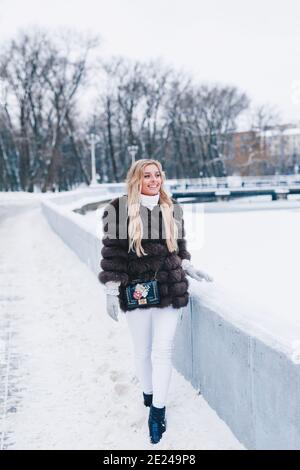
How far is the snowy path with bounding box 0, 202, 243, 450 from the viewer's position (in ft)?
13.6

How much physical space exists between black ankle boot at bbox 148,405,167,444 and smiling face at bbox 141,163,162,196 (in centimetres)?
150

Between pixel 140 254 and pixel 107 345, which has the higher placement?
pixel 140 254

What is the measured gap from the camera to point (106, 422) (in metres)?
4.41

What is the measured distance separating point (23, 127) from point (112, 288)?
2082 inches

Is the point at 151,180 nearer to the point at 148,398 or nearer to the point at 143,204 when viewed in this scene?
the point at 143,204

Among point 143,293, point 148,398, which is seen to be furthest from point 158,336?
point 148,398

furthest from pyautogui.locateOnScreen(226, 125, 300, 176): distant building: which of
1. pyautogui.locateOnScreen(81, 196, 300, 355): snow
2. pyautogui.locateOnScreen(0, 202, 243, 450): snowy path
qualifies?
pyautogui.locateOnScreen(0, 202, 243, 450): snowy path

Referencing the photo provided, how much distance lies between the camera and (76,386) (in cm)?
521

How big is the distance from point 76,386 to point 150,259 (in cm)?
184

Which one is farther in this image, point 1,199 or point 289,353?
point 1,199

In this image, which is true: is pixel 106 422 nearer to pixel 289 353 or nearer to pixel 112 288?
pixel 112 288

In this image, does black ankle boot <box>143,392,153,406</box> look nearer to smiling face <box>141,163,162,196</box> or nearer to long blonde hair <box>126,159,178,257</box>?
long blonde hair <box>126,159,178,257</box>

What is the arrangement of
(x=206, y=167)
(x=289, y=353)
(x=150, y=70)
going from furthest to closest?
(x=206, y=167) < (x=150, y=70) < (x=289, y=353)

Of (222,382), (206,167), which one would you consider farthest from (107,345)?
(206,167)
